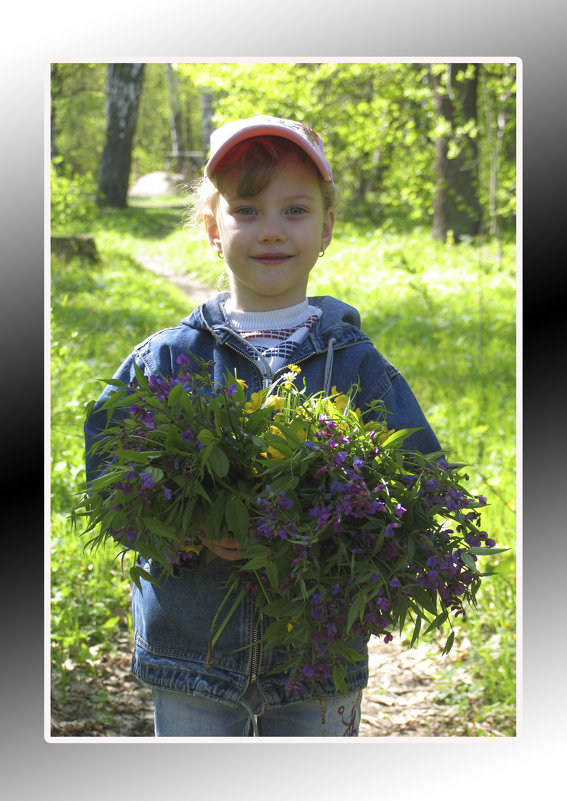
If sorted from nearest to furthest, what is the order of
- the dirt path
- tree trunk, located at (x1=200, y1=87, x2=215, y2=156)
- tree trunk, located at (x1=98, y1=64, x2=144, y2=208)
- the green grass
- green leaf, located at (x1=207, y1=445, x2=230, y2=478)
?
green leaf, located at (x1=207, y1=445, x2=230, y2=478) < the dirt path < the green grass < tree trunk, located at (x1=98, y1=64, x2=144, y2=208) < tree trunk, located at (x1=200, y1=87, x2=215, y2=156)

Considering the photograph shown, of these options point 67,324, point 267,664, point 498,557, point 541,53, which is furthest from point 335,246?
point 267,664

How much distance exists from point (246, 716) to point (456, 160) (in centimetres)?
447

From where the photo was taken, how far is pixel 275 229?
5.70 feet

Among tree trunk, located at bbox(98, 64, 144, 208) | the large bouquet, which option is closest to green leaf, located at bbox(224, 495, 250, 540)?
the large bouquet

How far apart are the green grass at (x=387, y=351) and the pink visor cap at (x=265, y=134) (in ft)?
3.21

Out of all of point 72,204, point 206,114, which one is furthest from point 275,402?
point 72,204

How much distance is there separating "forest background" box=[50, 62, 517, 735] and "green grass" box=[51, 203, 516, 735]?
11mm

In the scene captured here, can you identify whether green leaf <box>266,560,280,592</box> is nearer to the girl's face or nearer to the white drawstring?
the white drawstring

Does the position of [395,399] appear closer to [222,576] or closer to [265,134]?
[222,576]

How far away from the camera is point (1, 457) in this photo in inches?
90.6

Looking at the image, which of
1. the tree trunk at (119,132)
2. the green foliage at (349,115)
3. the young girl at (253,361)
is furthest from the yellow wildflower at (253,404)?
the tree trunk at (119,132)

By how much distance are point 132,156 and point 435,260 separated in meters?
1.96

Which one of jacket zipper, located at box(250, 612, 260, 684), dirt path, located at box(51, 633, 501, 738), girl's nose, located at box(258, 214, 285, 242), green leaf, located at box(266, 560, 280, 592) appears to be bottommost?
dirt path, located at box(51, 633, 501, 738)

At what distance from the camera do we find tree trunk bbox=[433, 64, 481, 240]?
15.3 ft
